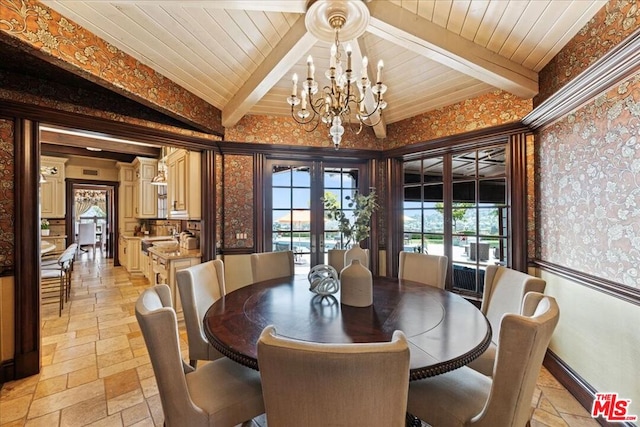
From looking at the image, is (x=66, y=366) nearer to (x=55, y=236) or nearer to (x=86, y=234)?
(x=55, y=236)

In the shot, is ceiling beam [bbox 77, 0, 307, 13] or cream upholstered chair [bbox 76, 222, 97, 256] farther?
cream upholstered chair [bbox 76, 222, 97, 256]

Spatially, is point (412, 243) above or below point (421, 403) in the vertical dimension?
above

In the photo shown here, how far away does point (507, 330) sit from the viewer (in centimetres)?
109

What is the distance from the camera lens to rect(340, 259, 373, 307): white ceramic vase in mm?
1781

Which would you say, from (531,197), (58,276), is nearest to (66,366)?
(58,276)

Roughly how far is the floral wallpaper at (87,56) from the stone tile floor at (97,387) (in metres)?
2.34

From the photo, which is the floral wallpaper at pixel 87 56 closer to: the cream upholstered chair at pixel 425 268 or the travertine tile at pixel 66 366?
the travertine tile at pixel 66 366

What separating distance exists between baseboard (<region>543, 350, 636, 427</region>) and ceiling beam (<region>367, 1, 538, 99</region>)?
A: 7.56ft

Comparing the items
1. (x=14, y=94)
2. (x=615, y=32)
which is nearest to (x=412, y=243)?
(x=615, y=32)

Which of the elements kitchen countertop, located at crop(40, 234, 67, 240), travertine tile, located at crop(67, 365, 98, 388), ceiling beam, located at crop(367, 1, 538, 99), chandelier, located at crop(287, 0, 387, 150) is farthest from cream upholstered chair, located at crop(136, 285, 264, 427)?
kitchen countertop, located at crop(40, 234, 67, 240)

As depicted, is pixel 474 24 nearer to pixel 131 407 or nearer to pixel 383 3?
pixel 383 3

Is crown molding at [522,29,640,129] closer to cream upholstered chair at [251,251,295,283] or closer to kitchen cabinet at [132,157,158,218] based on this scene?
cream upholstered chair at [251,251,295,283]

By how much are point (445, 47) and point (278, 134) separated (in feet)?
7.18

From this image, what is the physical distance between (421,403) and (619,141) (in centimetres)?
195
